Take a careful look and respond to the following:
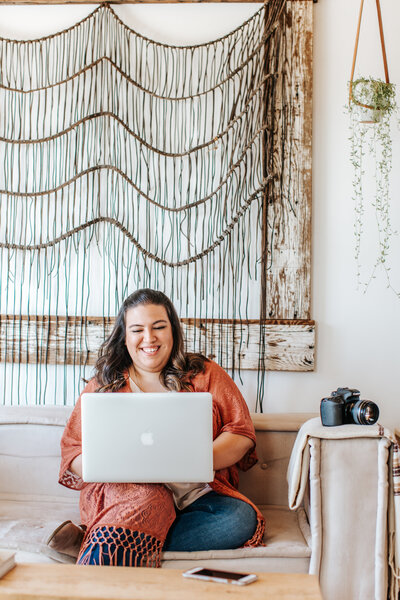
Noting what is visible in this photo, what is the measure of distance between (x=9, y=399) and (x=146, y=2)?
192cm

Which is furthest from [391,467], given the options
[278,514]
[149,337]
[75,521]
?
[75,521]

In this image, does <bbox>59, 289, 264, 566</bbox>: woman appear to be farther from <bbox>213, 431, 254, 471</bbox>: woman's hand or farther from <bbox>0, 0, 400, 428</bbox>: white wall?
<bbox>0, 0, 400, 428</bbox>: white wall

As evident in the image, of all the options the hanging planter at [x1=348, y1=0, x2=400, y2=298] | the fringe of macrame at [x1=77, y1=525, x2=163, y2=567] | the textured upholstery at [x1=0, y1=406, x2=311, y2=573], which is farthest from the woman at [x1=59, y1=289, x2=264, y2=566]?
the hanging planter at [x1=348, y1=0, x2=400, y2=298]

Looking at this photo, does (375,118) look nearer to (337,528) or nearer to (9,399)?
(337,528)

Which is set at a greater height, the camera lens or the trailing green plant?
the trailing green plant

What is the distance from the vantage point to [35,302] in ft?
9.84

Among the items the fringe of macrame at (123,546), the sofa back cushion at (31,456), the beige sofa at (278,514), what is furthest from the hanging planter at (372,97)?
the fringe of macrame at (123,546)

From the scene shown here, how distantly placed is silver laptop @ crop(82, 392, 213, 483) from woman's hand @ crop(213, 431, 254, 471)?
312 millimetres

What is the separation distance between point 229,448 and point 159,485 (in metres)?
0.29

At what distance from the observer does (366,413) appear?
2.20 metres

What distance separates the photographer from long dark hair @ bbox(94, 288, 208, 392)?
2377 millimetres

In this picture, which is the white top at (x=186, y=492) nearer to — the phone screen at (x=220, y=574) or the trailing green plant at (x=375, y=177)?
the phone screen at (x=220, y=574)

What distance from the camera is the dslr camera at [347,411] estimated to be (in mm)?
2207

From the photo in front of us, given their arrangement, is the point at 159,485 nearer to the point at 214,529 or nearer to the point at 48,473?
the point at 214,529
